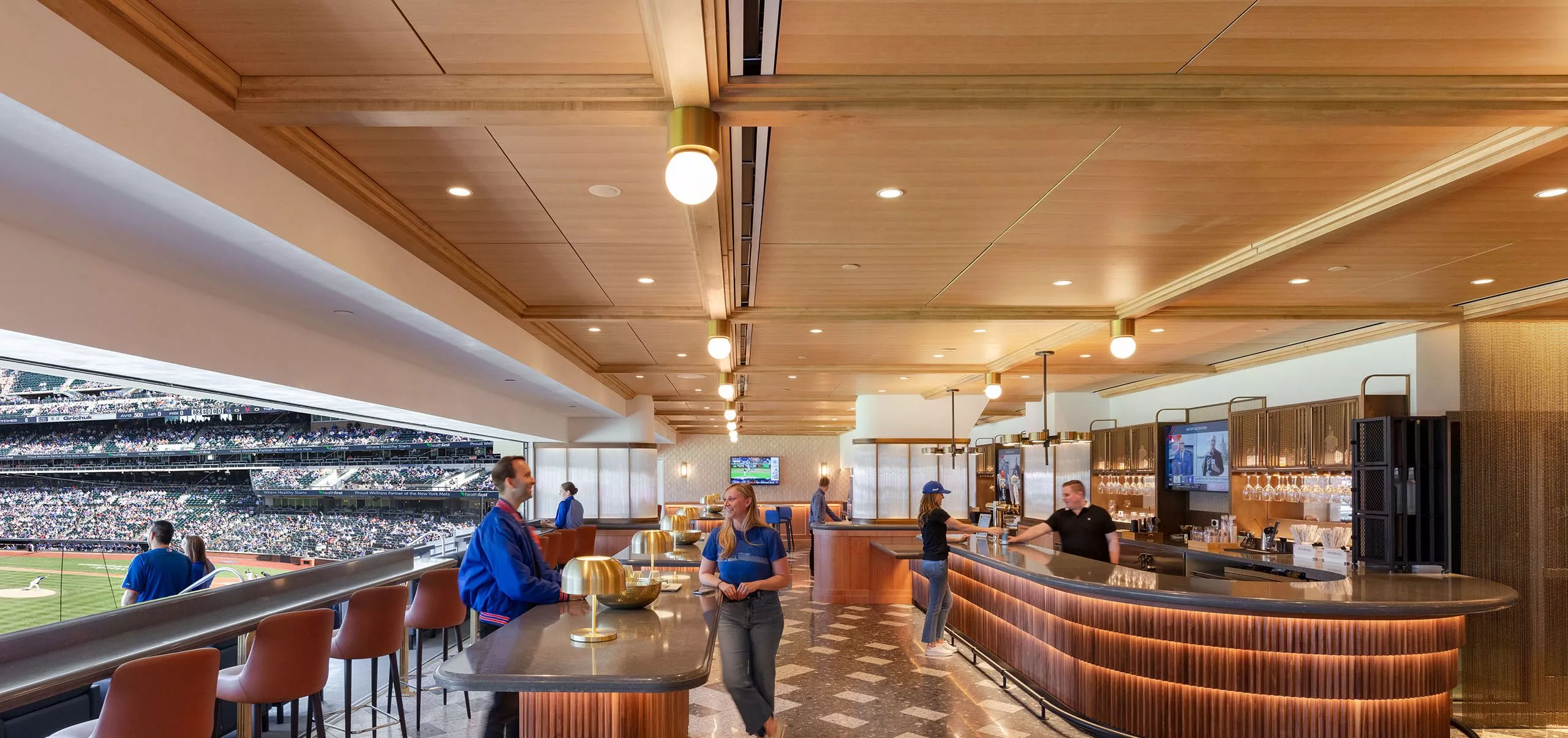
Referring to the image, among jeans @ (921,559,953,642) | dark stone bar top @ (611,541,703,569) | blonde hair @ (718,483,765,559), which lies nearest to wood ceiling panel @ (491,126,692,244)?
blonde hair @ (718,483,765,559)

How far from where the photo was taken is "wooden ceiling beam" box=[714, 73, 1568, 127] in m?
2.99

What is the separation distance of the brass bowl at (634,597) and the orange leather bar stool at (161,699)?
1.44m

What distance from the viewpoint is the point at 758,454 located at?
2838 cm

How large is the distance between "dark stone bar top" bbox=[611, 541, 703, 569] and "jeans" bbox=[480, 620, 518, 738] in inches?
131

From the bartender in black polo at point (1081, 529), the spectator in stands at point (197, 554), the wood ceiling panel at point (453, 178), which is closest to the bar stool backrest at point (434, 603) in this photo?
the spectator in stands at point (197, 554)

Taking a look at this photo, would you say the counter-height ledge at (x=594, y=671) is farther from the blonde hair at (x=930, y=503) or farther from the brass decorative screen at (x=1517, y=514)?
the brass decorative screen at (x=1517, y=514)

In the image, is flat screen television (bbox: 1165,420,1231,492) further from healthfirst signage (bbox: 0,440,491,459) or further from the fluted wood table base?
healthfirst signage (bbox: 0,440,491,459)

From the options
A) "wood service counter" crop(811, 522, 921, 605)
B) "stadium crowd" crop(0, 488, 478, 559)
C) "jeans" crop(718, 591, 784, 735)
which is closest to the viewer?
"jeans" crop(718, 591, 784, 735)

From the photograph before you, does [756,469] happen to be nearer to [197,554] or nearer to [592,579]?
[197,554]

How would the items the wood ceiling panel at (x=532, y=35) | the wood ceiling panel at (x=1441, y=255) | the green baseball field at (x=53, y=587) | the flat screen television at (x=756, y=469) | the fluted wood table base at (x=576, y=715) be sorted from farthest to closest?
the flat screen television at (x=756, y=469) → the wood ceiling panel at (x=1441, y=255) → the green baseball field at (x=53, y=587) → the fluted wood table base at (x=576, y=715) → the wood ceiling panel at (x=532, y=35)

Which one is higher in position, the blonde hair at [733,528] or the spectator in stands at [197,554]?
the blonde hair at [733,528]

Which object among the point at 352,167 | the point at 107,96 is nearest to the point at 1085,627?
the point at 352,167

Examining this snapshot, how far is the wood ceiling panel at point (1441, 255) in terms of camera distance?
4.25m

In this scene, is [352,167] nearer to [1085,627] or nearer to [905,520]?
[1085,627]
